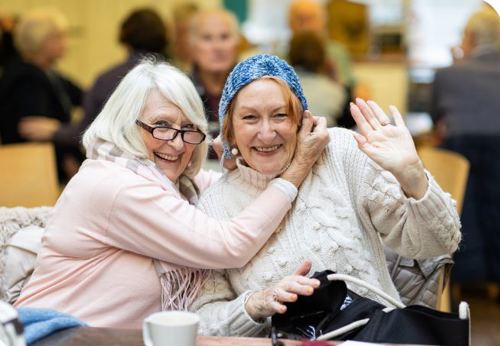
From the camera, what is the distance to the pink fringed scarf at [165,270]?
7.12ft

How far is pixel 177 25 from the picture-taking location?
218 inches

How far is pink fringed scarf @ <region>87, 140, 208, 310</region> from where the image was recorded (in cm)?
217

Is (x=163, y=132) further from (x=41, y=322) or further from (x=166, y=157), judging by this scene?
(x=41, y=322)

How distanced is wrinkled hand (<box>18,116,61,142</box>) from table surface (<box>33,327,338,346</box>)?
10.1ft

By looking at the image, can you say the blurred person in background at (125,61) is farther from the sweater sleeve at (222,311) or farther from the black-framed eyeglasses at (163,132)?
the sweater sleeve at (222,311)

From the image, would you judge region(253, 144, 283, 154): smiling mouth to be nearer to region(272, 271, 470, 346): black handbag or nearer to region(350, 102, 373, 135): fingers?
region(350, 102, 373, 135): fingers

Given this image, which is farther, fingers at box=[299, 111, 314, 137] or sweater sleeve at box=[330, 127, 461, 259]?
fingers at box=[299, 111, 314, 137]

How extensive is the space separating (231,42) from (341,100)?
74 cm

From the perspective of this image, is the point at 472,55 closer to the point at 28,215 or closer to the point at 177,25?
the point at 177,25

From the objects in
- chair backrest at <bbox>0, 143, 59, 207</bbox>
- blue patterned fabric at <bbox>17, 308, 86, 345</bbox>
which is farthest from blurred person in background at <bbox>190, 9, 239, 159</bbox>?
blue patterned fabric at <bbox>17, 308, 86, 345</bbox>

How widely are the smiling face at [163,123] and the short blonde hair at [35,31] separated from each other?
3.16m

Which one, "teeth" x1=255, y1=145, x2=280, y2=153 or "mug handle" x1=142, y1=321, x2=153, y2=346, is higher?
"teeth" x1=255, y1=145, x2=280, y2=153

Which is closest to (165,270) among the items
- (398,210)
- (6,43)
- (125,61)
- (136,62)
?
(398,210)

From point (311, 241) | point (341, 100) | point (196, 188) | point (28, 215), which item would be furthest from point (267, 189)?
point (341, 100)
